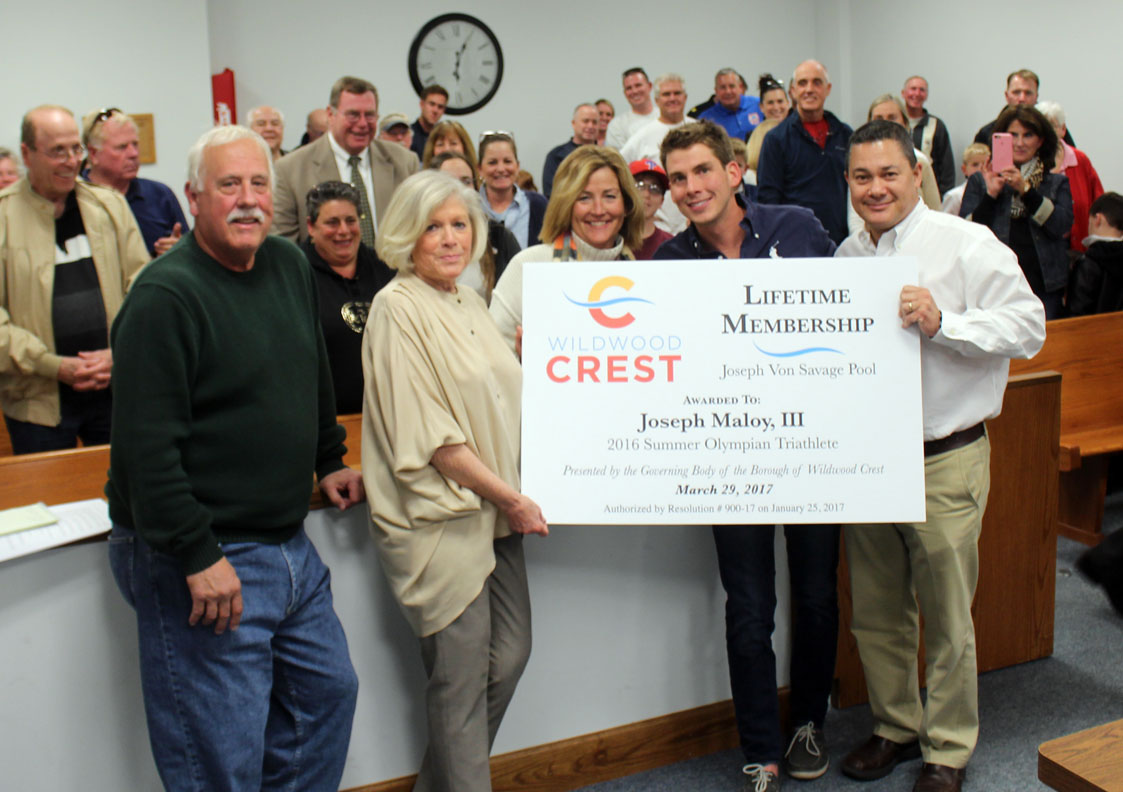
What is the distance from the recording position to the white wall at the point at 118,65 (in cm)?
629

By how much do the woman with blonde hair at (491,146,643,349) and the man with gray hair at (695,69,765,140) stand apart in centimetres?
451

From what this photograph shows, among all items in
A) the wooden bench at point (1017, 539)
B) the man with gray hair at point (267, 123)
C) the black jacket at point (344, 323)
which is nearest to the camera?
the wooden bench at point (1017, 539)

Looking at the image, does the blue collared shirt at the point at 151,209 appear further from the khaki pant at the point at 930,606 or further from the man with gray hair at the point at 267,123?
the khaki pant at the point at 930,606

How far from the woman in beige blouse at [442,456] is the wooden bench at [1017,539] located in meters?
1.20

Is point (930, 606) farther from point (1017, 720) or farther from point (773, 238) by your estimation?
point (773, 238)

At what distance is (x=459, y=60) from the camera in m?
8.16

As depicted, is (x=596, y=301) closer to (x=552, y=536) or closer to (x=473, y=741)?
(x=552, y=536)

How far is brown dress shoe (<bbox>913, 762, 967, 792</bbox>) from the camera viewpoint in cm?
238

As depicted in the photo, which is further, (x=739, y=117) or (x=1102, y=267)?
(x=739, y=117)

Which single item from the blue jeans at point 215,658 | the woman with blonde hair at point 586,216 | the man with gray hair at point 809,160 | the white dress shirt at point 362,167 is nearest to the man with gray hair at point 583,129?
the man with gray hair at point 809,160

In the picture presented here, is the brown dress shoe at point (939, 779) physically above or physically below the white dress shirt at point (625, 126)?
below

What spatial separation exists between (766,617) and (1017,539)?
1.05m

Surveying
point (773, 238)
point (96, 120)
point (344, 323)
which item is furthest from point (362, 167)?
point (773, 238)

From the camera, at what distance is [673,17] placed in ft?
29.6
